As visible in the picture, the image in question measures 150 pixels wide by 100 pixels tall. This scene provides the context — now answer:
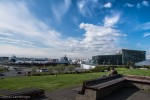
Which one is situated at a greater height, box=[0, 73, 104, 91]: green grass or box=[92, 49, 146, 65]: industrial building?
box=[92, 49, 146, 65]: industrial building

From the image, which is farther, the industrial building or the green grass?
the industrial building

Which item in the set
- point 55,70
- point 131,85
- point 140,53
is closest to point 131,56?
point 140,53

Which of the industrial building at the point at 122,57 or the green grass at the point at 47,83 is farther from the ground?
the industrial building at the point at 122,57

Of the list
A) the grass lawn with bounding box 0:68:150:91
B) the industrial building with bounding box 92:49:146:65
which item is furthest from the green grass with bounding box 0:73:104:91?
the industrial building with bounding box 92:49:146:65

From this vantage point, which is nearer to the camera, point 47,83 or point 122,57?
point 47,83

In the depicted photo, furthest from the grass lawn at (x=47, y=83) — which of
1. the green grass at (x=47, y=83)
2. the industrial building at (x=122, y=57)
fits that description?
the industrial building at (x=122, y=57)

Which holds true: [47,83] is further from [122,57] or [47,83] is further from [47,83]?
[122,57]

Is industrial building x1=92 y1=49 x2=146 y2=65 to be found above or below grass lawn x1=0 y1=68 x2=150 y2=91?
above

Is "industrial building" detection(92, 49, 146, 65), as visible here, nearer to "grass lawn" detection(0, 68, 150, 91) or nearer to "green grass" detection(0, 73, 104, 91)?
"grass lawn" detection(0, 68, 150, 91)

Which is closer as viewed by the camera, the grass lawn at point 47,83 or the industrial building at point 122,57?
the grass lawn at point 47,83

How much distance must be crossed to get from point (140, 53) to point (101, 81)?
12760 cm

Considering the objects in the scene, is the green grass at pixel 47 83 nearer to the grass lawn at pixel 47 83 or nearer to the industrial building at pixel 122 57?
the grass lawn at pixel 47 83

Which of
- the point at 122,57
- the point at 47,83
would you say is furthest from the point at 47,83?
the point at 122,57

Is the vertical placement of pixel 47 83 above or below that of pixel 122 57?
below
